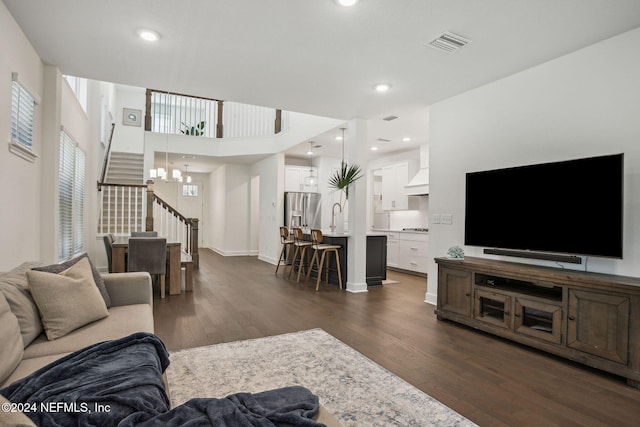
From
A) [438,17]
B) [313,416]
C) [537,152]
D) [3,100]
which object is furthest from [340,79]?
[313,416]

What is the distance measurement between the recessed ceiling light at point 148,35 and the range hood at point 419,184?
5238 mm

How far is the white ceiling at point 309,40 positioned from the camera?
103 inches

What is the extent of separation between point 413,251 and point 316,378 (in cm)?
495

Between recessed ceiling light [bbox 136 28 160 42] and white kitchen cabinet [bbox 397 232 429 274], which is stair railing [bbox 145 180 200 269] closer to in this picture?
white kitchen cabinet [bbox 397 232 429 274]

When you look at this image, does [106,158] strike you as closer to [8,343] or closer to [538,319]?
[8,343]

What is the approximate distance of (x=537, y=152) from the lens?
11.4 ft

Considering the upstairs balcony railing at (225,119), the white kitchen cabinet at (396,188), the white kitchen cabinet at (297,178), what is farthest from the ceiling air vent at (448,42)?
the white kitchen cabinet at (297,178)

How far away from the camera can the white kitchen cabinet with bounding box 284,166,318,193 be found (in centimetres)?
888

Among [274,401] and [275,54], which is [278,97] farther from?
[274,401]

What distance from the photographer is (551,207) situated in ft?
10.5

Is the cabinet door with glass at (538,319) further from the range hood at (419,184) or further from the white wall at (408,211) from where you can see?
the white wall at (408,211)

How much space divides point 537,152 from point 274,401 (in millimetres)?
3442

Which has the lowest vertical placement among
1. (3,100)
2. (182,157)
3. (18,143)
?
(18,143)

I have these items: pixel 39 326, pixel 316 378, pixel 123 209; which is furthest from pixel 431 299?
pixel 123 209
